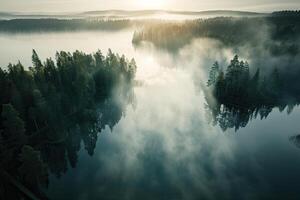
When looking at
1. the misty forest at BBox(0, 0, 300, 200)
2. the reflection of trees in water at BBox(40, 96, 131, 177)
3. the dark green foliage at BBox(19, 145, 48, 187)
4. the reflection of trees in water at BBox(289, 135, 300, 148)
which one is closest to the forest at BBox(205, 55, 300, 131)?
the misty forest at BBox(0, 0, 300, 200)

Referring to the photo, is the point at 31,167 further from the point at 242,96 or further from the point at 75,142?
the point at 242,96

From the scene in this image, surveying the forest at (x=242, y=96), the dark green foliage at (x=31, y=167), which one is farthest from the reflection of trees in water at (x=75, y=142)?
the forest at (x=242, y=96)

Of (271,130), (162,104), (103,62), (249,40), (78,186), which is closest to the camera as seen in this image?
(78,186)

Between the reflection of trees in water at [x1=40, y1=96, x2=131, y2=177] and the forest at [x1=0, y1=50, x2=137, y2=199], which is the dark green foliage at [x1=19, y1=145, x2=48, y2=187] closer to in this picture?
the forest at [x1=0, y1=50, x2=137, y2=199]

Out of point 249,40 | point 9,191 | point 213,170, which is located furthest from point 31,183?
point 249,40

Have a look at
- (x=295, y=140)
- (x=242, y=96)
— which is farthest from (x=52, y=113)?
(x=242, y=96)

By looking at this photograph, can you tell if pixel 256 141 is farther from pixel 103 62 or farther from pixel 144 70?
pixel 144 70
